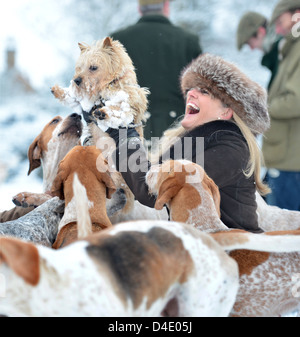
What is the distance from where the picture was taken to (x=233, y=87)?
209 cm

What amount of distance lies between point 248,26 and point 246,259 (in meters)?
2.89

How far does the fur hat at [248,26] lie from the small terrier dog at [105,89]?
2050 millimetres

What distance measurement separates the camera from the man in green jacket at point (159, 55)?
2.32 m

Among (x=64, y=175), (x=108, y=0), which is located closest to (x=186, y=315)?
(x=64, y=175)

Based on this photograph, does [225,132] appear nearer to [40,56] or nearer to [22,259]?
[22,259]

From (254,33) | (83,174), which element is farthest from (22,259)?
(254,33)

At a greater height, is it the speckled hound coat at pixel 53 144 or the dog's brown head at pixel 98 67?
the dog's brown head at pixel 98 67

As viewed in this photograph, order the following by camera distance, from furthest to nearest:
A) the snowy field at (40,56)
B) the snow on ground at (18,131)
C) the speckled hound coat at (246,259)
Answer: the snow on ground at (18,131) < the snowy field at (40,56) < the speckled hound coat at (246,259)

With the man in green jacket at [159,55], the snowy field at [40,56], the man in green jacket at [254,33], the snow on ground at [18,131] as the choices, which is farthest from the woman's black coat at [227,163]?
the man in green jacket at [254,33]

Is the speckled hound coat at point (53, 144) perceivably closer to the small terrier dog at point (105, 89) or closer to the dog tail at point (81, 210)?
the small terrier dog at point (105, 89)

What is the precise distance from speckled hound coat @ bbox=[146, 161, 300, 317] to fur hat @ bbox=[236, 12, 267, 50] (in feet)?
8.65

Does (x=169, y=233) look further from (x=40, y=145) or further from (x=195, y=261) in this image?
(x=40, y=145)

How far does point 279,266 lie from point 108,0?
449cm

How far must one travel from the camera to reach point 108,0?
5363 mm
